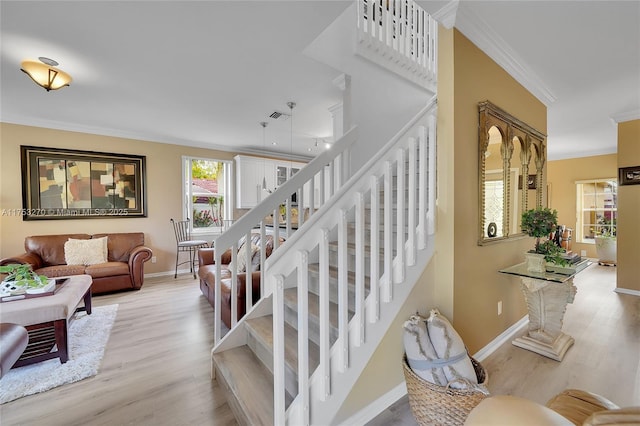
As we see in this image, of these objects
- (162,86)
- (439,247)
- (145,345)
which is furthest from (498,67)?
(145,345)

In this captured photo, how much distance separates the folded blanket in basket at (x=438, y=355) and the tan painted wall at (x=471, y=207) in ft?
1.38

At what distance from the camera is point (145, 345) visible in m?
2.44

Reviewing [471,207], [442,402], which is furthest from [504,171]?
[442,402]

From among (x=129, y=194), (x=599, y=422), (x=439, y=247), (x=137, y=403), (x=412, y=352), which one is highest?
(x=129, y=194)

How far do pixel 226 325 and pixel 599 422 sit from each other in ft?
9.12

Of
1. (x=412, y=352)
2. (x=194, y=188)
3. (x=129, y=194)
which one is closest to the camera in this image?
(x=412, y=352)

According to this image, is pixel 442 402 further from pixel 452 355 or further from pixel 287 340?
pixel 287 340

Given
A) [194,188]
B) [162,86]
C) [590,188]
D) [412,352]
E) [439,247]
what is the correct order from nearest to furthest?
1. [412,352]
2. [439,247]
3. [162,86]
4. [194,188]
5. [590,188]

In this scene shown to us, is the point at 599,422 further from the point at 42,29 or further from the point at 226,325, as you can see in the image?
the point at 42,29

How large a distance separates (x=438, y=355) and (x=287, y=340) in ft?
3.05

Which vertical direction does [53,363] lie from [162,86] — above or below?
below

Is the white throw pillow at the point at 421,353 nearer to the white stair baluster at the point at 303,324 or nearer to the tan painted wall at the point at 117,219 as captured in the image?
the white stair baluster at the point at 303,324

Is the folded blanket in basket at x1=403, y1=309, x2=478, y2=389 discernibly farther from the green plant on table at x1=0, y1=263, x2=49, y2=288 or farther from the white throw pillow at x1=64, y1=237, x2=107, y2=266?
the white throw pillow at x1=64, y1=237, x2=107, y2=266

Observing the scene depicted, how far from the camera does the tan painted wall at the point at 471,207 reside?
6.15ft
